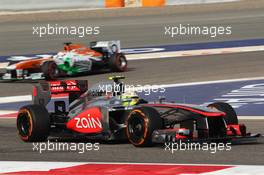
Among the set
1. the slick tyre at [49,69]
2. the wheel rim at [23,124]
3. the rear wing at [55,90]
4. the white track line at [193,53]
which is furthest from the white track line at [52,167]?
the white track line at [193,53]

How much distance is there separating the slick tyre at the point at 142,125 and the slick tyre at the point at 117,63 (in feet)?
39.5

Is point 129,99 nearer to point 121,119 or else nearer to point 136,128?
point 121,119

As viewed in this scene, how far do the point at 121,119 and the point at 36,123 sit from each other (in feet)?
3.91

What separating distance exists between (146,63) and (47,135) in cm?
1350

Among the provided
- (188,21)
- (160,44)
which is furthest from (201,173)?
(188,21)

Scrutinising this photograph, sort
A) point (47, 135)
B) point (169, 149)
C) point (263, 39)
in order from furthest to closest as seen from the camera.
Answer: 1. point (263, 39)
2. point (47, 135)
3. point (169, 149)

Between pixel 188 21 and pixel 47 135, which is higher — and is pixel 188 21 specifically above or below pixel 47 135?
above

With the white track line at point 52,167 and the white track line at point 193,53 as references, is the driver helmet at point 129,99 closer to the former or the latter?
the white track line at point 52,167

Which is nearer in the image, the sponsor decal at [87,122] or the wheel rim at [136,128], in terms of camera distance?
the wheel rim at [136,128]

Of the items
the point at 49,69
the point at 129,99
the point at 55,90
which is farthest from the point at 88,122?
the point at 49,69

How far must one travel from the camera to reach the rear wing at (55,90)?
12.8 meters

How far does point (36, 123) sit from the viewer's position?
1213 centimetres

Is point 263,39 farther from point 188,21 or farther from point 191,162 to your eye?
point 191,162

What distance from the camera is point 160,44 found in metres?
30.4
